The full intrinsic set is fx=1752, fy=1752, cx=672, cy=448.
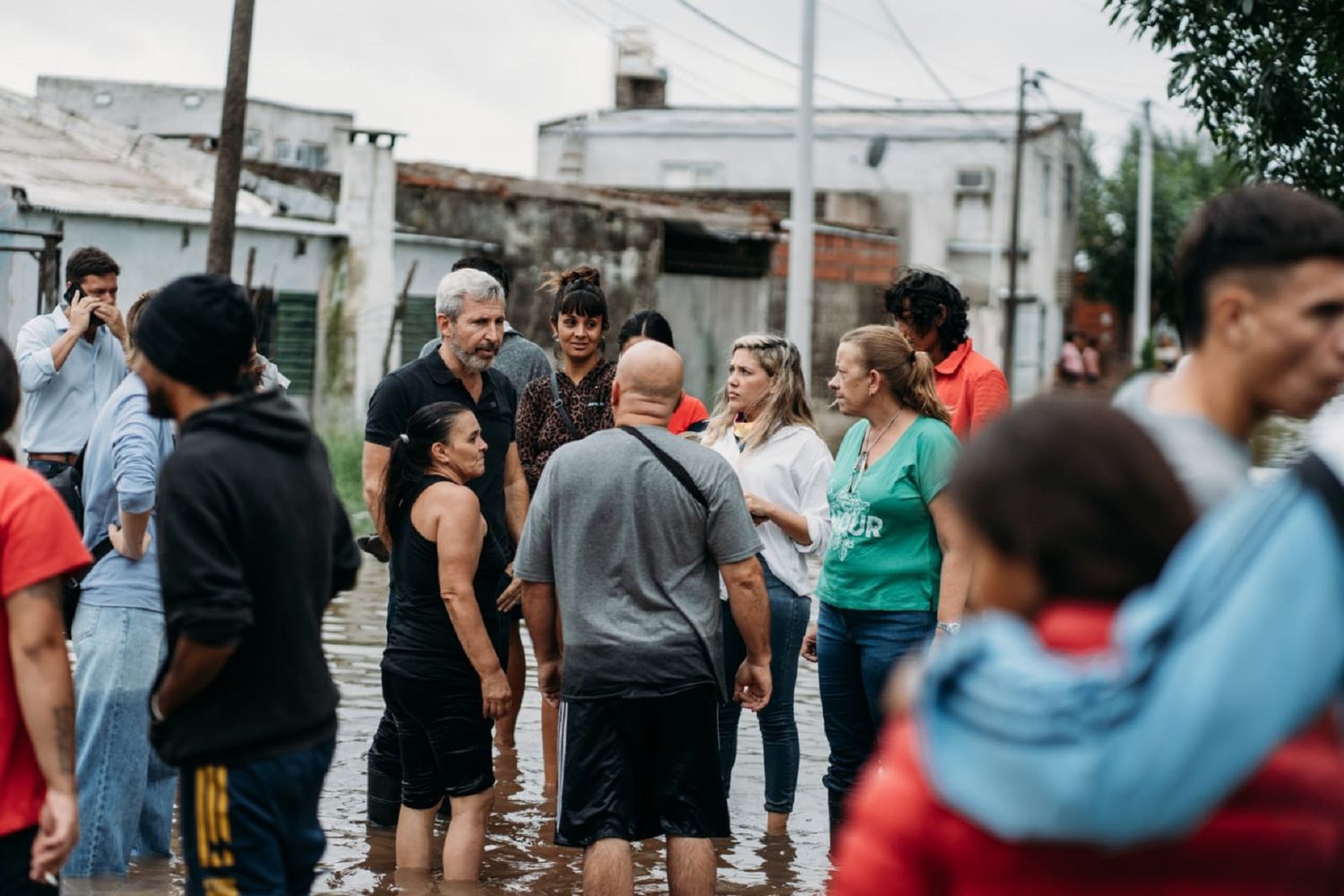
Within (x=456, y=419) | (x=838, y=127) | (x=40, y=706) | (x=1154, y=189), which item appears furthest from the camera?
(x=1154, y=189)

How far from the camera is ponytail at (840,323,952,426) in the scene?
19.9 ft

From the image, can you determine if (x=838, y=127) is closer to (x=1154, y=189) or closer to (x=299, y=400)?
(x=1154, y=189)

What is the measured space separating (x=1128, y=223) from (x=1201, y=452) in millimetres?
59684

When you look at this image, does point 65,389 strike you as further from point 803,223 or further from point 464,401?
point 803,223

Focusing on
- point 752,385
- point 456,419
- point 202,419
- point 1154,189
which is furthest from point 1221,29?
point 1154,189

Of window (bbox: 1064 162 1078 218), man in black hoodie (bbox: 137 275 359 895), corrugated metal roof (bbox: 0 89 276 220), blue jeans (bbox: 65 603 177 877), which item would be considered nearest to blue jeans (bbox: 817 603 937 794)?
blue jeans (bbox: 65 603 177 877)

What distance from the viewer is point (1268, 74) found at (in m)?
10.2

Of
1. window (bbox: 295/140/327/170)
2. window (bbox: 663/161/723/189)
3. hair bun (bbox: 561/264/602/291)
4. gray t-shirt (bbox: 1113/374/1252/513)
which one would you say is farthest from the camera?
window (bbox: 295/140/327/170)

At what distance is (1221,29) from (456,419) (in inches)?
243

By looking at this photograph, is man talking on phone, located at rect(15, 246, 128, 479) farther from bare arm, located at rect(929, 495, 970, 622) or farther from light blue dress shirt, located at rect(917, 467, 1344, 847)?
light blue dress shirt, located at rect(917, 467, 1344, 847)

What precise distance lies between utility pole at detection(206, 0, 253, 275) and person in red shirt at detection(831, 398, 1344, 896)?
1424cm

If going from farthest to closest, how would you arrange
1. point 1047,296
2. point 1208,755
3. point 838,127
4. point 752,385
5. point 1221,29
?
point 1047,296, point 838,127, point 1221,29, point 752,385, point 1208,755

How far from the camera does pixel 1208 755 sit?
1897 mm

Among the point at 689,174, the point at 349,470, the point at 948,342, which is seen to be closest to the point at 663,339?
the point at 948,342
